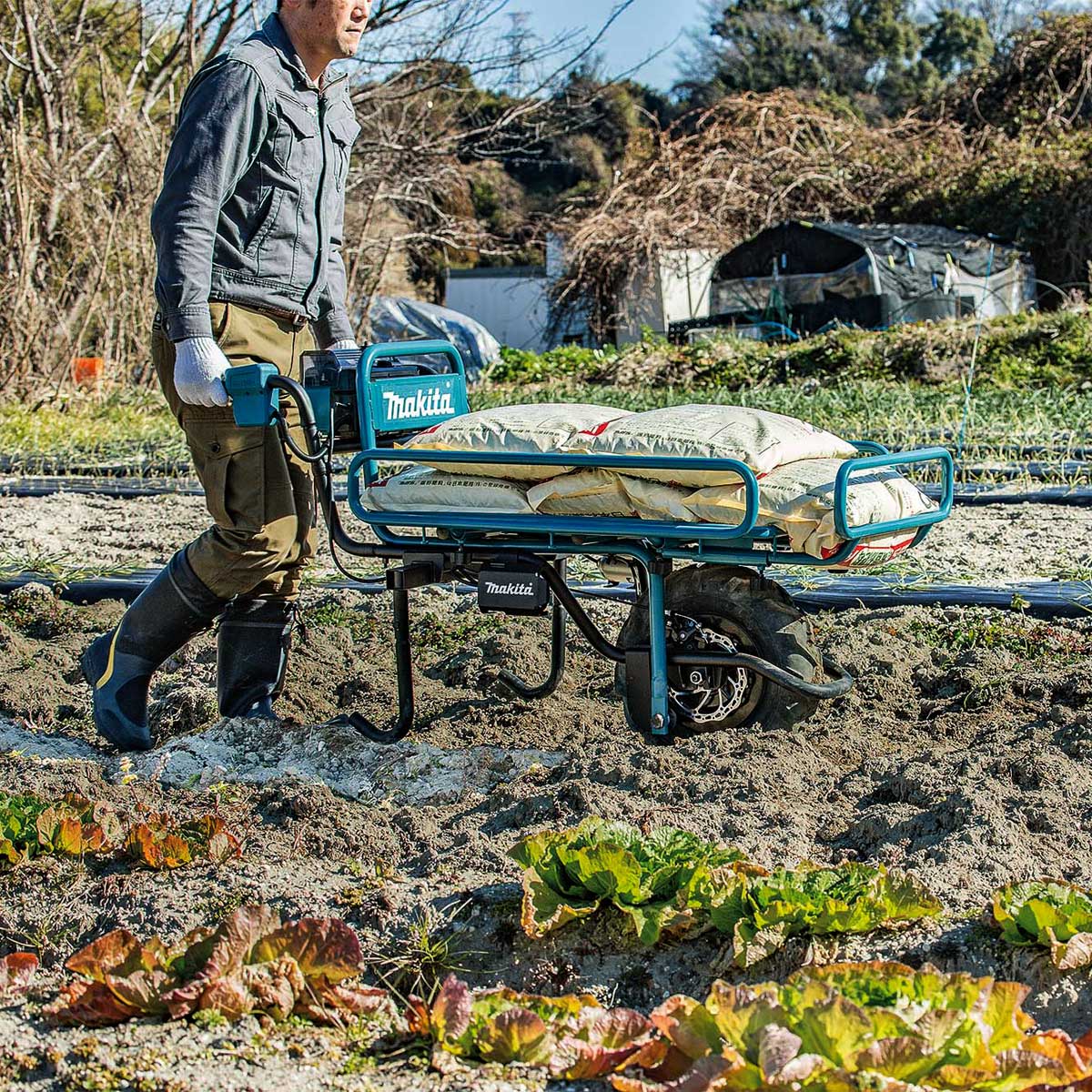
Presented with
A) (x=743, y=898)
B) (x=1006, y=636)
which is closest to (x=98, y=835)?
(x=743, y=898)

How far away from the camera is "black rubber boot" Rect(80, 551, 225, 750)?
3721mm

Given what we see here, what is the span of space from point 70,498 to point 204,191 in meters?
4.46

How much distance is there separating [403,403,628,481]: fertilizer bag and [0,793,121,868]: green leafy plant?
1.10 m

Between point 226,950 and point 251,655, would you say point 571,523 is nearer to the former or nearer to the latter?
point 251,655

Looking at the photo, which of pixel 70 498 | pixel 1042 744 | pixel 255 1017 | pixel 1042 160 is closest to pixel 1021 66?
pixel 1042 160

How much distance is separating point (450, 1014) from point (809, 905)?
644 mm

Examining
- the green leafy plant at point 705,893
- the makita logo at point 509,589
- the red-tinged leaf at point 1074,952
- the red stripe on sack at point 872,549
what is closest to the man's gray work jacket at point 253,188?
the makita logo at point 509,589

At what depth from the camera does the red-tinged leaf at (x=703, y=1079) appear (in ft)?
5.95

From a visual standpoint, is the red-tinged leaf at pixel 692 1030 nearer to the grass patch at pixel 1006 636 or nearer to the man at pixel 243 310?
the man at pixel 243 310

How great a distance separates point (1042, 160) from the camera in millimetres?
16266

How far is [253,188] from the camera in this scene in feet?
11.8

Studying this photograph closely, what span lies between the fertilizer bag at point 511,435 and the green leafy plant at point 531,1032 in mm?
1438

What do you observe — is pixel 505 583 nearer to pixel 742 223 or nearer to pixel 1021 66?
pixel 742 223

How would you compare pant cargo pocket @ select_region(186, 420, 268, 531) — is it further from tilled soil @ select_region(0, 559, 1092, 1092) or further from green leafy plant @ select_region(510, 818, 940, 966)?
green leafy plant @ select_region(510, 818, 940, 966)
